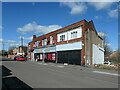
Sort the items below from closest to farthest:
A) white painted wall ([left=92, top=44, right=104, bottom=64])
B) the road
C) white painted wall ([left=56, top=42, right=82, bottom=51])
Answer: the road, white painted wall ([left=56, top=42, right=82, bottom=51]), white painted wall ([left=92, top=44, right=104, bottom=64])

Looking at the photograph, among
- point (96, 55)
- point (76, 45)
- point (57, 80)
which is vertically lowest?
point (57, 80)

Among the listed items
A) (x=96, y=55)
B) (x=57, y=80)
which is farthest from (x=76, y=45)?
(x=57, y=80)

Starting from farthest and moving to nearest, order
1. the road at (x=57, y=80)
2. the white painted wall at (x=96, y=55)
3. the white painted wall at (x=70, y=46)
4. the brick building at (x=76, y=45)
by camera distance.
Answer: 1. the white painted wall at (x=96, y=55)
2. the white painted wall at (x=70, y=46)
3. the brick building at (x=76, y=45)
4. the road at (x=57, y=80)

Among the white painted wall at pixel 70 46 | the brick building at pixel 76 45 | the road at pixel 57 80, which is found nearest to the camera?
the road at pixel 57 80

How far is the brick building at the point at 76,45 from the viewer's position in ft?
144

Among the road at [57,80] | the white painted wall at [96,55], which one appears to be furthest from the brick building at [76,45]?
the road at [57,80]

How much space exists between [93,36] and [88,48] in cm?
580

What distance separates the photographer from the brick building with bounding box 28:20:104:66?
43.9 metres

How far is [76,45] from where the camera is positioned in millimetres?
45562

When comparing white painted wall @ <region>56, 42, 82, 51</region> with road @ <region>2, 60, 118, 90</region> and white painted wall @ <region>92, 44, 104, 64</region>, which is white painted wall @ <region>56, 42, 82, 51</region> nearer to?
white painted wall @ <region>92, 44, 104, 64</region>

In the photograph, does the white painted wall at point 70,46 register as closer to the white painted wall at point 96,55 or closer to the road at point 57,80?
the white painted wall at point 96,55

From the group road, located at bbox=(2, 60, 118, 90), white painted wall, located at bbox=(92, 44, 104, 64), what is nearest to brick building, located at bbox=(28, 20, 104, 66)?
white painted wall, located at bbox=(92, 44, 104, 64)

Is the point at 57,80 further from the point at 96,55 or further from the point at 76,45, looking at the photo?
the point at 96,55

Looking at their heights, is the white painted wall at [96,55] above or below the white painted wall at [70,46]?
below
